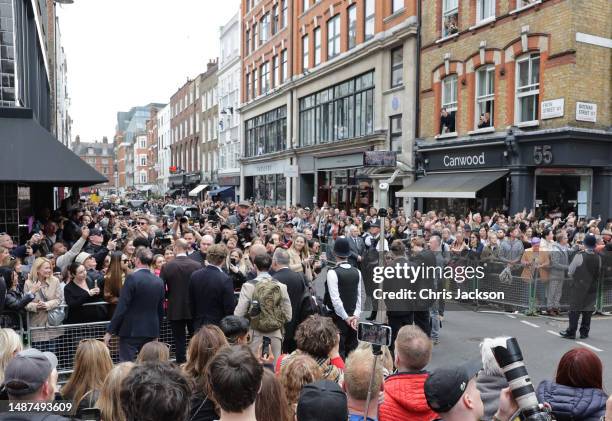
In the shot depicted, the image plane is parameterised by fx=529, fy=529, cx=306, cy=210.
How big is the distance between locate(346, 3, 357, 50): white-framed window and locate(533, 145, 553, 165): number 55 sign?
13.5m

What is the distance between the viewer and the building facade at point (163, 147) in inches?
3000

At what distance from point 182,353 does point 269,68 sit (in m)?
A: 34.7

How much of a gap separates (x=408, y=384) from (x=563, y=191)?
16.7m

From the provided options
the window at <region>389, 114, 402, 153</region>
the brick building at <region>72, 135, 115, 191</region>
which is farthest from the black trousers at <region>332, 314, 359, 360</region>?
the brick building at <region>72, 135, 115, 191</region>

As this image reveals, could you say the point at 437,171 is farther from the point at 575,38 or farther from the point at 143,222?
the point at 143,222

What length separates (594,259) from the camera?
384 inches

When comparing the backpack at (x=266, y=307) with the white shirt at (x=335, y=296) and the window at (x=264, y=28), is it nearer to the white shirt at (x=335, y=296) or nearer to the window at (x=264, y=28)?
the white shirt at (x=335, y=296)

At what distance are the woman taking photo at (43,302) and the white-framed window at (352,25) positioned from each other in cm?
2380

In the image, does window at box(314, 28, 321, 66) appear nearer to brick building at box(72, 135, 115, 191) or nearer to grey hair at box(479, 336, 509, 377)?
grey hair at box(479, 336, 509, 377)

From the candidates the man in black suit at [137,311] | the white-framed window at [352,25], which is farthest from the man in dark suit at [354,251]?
the white-framed window at [352,25]

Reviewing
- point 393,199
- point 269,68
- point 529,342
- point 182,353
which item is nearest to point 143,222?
point 182,353

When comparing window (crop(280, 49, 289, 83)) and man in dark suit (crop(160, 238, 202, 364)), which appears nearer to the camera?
man in dark suit (crop(160, 238, 202, 364))


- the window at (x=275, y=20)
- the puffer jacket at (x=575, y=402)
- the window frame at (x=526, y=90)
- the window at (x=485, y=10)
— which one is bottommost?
the puffer jacket at (x=575, y=402)

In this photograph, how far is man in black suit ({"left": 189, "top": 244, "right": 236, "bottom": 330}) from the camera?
21.2 feet
